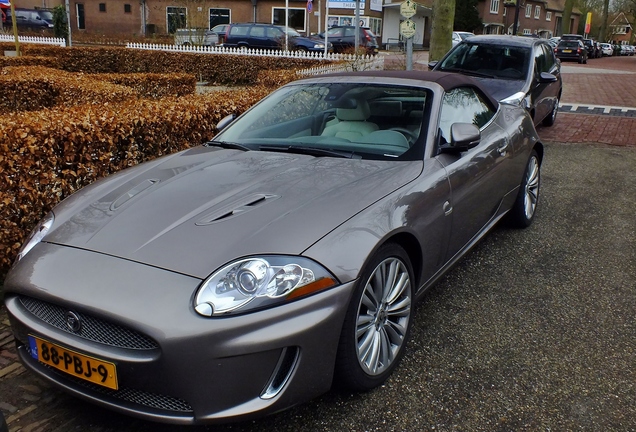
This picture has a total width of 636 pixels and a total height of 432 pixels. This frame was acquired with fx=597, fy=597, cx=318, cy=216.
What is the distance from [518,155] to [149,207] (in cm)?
301

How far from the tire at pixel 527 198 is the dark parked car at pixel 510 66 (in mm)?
3068

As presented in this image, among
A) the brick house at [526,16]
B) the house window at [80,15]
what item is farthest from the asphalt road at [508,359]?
the house window at [80,15]

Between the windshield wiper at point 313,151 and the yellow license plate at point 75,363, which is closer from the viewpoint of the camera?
the yellow license plate at point 75,363

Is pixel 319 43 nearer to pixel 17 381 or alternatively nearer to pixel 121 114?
pixel 121 114

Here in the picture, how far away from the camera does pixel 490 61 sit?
911 cm

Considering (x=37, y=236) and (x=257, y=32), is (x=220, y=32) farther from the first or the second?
(x=37, y=236)

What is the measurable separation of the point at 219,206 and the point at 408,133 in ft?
4.52

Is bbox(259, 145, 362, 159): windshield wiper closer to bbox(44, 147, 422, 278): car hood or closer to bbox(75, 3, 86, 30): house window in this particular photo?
bbox(44, 147, 422, 278): car hood

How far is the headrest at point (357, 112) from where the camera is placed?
12.6ft

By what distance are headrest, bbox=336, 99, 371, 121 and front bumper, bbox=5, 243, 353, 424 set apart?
5.51 ft

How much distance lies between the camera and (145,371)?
218 centimetres

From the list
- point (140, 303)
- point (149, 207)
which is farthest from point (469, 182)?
point (140, 303)

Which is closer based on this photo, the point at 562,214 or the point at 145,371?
the point at 145,371

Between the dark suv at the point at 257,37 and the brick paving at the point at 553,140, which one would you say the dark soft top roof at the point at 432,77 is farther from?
the dark suv at the point at 257,37
